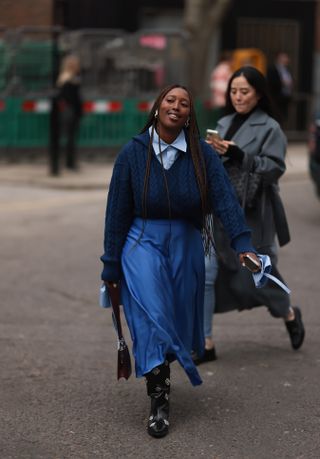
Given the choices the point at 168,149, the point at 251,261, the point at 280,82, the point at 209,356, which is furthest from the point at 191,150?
the point at 280,82

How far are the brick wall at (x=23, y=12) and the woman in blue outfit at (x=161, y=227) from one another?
14.8 meters

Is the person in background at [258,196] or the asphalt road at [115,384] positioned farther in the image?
the person in background at [258,196]

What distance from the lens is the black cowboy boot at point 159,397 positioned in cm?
473

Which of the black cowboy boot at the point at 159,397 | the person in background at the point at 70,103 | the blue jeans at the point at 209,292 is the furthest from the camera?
the person in background at the point at 70,103

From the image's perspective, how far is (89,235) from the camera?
1042 centimetres

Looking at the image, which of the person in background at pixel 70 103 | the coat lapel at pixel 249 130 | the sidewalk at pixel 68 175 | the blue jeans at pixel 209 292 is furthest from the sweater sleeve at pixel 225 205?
the person in background at pixel 70 103

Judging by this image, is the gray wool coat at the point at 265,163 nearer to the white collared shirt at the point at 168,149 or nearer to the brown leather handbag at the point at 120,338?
the white collared shirt at the point at 168,149

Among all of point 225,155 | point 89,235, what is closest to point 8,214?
point 89,235

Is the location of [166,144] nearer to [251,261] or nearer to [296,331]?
[251,261]

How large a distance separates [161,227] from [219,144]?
0.78m

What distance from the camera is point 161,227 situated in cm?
482

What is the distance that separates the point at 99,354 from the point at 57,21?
9.36m

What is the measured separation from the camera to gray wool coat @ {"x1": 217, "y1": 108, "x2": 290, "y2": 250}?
5746 millimetres

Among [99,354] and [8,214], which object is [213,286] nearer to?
[99,354]
